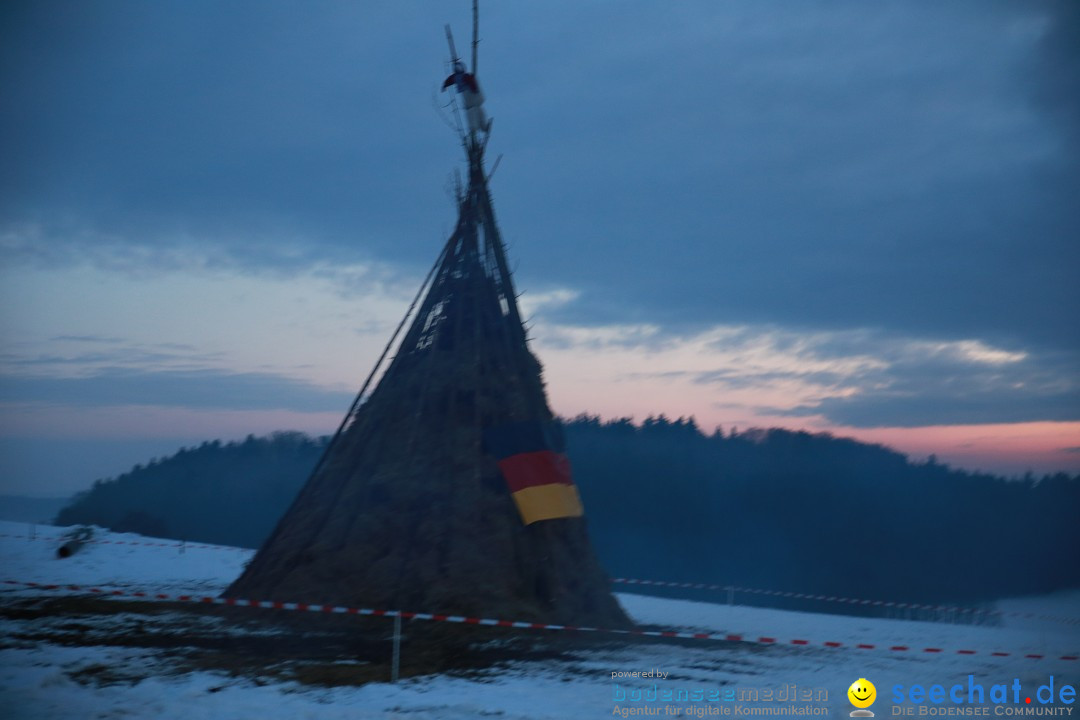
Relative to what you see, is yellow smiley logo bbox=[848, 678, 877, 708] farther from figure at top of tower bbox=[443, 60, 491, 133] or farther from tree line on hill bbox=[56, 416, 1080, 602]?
tree line on hill bbox=[56, 416, 1080, 602]

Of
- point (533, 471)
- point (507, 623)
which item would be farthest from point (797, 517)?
point (507, 623)

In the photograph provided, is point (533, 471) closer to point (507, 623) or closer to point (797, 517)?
point (507, 623)

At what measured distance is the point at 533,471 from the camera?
35.1ft

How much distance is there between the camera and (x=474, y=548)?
10289 mm

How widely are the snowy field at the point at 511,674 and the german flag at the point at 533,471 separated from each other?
158 centimetres

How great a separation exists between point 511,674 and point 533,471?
10.2ft

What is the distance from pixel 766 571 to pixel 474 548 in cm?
2554

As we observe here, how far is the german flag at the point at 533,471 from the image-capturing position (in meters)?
10.6

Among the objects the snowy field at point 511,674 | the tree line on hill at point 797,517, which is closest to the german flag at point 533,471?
the snowy field at point 511,674

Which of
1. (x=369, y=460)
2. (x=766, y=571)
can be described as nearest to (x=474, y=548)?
(x=369, y=460)

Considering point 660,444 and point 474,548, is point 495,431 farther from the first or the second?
point 660,444

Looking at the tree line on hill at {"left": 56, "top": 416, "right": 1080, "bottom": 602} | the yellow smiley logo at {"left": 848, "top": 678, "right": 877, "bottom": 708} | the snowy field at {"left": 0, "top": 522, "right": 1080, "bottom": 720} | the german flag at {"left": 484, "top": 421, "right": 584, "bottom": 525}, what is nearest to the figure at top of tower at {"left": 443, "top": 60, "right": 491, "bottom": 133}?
the german flag at {"left": 484, "top": 421, "right": 584, "bottom": 525}

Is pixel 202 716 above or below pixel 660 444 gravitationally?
below

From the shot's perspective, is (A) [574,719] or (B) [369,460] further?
(B) [369,460]
